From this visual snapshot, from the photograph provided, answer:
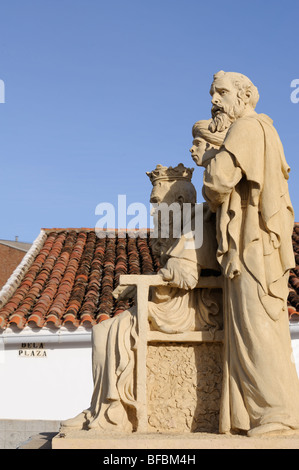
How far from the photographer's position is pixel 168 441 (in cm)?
410

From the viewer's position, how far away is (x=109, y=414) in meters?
4.40

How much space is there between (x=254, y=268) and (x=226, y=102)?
1.26 m

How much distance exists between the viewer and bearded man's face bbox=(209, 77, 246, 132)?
15.6 ft

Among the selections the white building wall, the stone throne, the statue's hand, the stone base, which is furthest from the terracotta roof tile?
the stone base

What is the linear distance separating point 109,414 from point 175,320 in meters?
0.81

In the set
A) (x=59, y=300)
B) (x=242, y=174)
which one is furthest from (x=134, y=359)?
(x=59, y=300)

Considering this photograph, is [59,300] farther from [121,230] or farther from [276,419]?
[276,419]

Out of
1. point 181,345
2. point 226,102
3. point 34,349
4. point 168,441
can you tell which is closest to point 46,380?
point 34,349

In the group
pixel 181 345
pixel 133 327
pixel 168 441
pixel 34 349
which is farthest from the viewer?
pixel 34 349

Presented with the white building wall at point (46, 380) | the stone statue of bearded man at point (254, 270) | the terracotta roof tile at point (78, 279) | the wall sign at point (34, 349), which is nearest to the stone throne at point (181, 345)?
the stone statue of bearded man at point (254, 270)

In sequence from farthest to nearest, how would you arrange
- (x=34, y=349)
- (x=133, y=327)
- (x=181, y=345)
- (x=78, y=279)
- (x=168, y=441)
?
(x=78, y=279) < (x=34, y=349) < (x=181, y=345) < (x=133, y=327) < (x=168, y=441)

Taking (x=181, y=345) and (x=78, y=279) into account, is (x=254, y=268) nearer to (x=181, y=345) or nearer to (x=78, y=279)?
(x=181, y=345)

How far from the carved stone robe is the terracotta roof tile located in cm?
703

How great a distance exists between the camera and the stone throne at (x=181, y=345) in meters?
4.61
